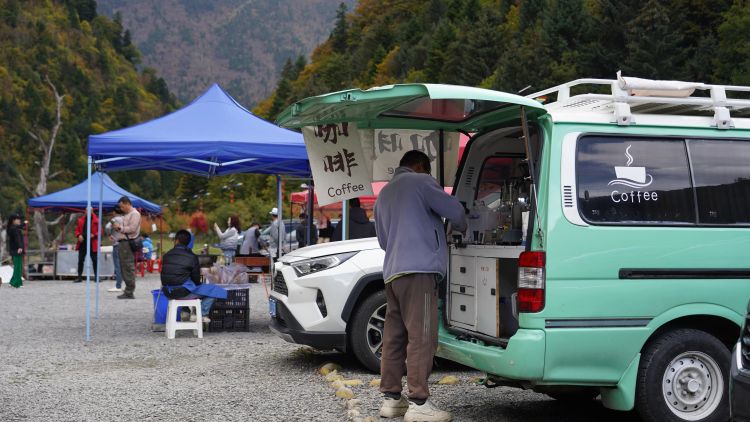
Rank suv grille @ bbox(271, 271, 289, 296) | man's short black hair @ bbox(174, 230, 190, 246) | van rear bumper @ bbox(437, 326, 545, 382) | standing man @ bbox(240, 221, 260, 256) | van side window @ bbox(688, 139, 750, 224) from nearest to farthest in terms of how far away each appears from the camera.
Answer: van rear bumper @ bbox(437, 326, 545, 382), van side window @ bbox(688, 139, 750, 224), suv grille @ bbox(271, 271, 289, 296), man's short black hair @ bbox(174, 230, 190, 246), standing man @ bbox(240, 221, 260, 256)

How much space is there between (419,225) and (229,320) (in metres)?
6.68

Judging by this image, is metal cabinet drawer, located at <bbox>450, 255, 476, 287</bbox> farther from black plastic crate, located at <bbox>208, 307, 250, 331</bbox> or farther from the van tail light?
black plastic crate, located at <bbox>208, 307, 250, 331</bbox>

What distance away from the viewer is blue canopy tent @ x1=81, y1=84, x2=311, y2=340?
1188cm

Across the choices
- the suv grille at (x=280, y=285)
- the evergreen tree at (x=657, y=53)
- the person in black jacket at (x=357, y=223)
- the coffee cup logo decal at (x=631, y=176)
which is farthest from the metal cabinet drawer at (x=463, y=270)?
the evergreen tree at (x=657, y=53)

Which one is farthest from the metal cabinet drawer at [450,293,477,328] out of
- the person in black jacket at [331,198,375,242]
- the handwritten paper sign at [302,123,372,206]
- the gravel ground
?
the person in black jacket at [331,198,375,242]

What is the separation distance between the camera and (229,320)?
12.4 m

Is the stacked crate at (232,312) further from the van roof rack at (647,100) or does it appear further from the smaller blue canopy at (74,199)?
the smaller blue canopy at (74,199)

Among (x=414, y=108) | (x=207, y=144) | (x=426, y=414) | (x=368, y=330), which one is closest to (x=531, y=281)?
(x=426, y=414)

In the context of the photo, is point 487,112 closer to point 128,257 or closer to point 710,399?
point 710,399

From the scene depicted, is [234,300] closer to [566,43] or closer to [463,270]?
[463,270]

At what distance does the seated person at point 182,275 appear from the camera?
11469 millimetres

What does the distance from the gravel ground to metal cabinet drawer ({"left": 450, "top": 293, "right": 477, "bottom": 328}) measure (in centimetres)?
70

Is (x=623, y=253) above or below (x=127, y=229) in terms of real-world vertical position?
below

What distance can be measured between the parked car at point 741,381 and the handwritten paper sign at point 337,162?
3.89m
